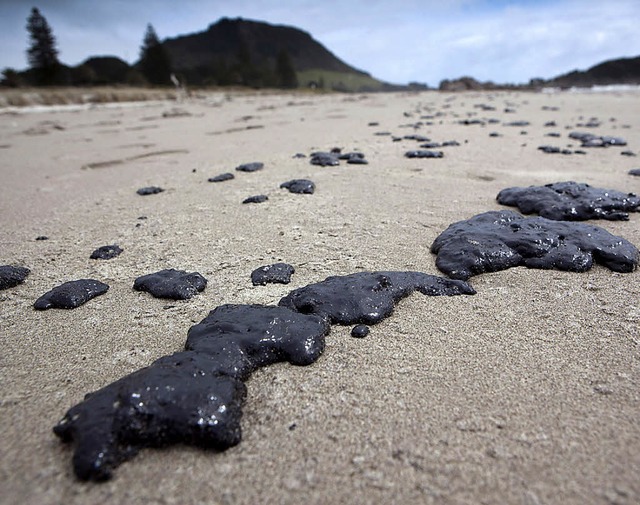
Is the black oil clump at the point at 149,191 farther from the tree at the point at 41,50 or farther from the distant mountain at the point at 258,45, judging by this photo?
the distant mountain at the point at 258,45

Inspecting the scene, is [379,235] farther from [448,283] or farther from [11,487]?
[11,487]

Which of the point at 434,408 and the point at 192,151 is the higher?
the point at 434,408

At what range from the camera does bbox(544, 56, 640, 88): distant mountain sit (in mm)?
37781

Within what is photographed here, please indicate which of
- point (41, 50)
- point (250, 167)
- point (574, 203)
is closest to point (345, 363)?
point (574, 203)

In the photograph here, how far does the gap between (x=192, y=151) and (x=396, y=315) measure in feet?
14.6

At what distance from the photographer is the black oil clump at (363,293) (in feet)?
5.10

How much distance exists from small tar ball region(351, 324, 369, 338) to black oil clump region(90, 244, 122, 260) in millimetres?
1471

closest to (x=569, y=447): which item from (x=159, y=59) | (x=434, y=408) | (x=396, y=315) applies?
(x=434, y=408)

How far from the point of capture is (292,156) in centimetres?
462

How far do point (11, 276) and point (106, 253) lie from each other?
1.41 ft

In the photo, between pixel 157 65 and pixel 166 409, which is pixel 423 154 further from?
pixel 157 65

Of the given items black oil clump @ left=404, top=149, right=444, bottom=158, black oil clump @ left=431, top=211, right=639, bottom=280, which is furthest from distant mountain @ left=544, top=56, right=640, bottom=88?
black oil clump @ left=431, top=211, right=639, bottom=280

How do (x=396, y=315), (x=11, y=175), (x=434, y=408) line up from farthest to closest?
(x=11, y=175) < (x=396, y=315) < (x=434, y=408)

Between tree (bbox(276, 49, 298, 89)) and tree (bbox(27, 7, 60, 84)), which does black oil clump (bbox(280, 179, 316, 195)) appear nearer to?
tree (bbox(27, 7, 60, 84))
